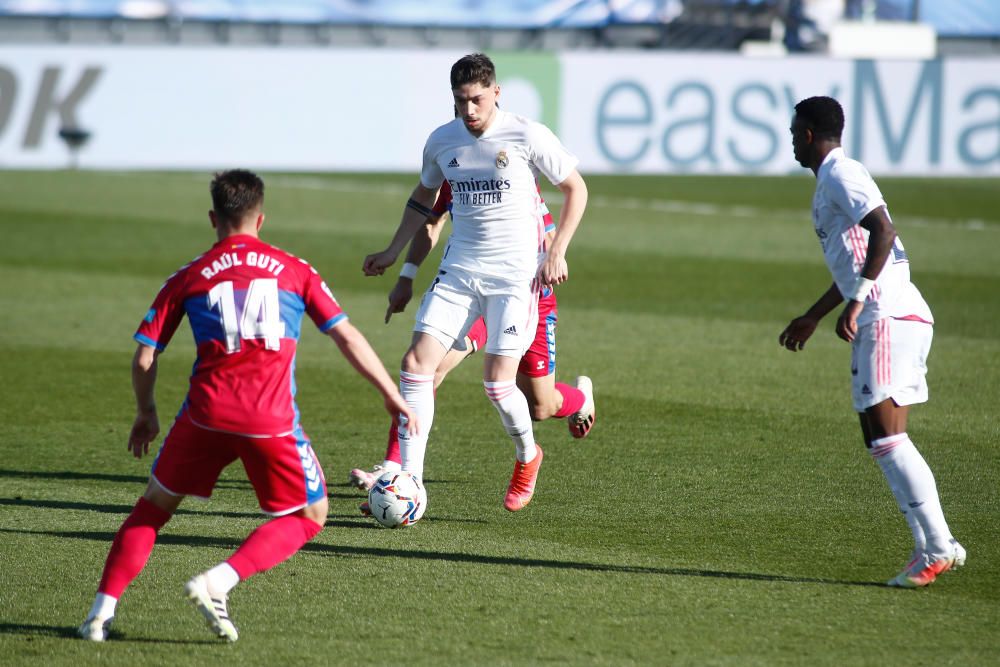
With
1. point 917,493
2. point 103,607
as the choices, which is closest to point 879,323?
point 917,493

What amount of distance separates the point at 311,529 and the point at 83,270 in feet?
36.7

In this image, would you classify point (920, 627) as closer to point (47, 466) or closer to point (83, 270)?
point (47, 466)

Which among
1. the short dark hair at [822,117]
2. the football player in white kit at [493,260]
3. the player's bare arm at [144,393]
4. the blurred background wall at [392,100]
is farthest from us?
the blurred background wall at [392,100]

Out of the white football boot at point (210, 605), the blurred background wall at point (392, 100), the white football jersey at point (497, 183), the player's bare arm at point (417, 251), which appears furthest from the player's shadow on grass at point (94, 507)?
the blurred background wall at point (392, 100)

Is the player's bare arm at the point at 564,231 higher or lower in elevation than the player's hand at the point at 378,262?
higher

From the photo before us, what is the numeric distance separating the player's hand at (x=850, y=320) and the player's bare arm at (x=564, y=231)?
1.36 meters

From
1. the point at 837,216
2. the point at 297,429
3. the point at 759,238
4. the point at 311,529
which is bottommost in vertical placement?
the point at 759,238

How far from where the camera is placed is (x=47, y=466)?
297 inches

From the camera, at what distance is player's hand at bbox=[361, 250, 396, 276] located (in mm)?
6848

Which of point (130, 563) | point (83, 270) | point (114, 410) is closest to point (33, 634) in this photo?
point (130, 563)

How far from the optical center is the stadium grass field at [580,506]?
4.93 metres

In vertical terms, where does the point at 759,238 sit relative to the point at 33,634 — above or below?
below

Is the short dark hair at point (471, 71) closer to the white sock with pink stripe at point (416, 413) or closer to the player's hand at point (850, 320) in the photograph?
the white sock with pink stripe at point (416, 413)

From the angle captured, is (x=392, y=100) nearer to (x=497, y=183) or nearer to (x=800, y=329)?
(x=497, y=183)
